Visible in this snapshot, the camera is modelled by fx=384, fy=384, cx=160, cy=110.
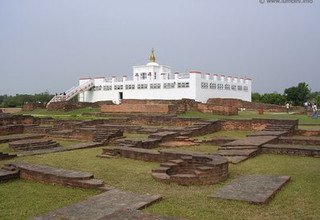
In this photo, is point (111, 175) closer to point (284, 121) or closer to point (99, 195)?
point (99, 195)

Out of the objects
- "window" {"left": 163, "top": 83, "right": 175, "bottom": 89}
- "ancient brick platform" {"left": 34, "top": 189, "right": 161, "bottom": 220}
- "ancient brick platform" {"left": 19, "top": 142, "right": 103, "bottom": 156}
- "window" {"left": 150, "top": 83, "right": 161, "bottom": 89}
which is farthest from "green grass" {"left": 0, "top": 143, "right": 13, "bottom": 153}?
"window" {"left": 150, "top": 83, "right": 161, "bottom": 89}

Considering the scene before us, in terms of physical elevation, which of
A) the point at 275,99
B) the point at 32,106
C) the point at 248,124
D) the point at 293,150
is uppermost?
the point at 275,99

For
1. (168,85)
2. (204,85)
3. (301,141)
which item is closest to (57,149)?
(301,141)

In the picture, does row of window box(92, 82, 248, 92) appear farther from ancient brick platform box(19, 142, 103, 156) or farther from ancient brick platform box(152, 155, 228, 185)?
ancient brick platform box(152, 155, 228, 185)

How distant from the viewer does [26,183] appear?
7539 millimetres

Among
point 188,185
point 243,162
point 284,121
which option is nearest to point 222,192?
point 188,185

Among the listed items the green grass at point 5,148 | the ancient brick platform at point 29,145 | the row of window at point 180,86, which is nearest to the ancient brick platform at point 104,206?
the ancient brick platform at point 29,145

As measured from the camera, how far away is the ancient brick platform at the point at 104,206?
17.1 feet

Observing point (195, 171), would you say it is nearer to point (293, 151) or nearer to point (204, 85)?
point (293, 151)

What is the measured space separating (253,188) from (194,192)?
1042 millimetres

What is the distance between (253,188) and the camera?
676 centimetres

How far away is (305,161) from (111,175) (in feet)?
16.4

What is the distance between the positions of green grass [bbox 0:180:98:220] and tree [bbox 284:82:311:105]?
4282 centimetres

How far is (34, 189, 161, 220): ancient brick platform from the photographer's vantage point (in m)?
5.20
